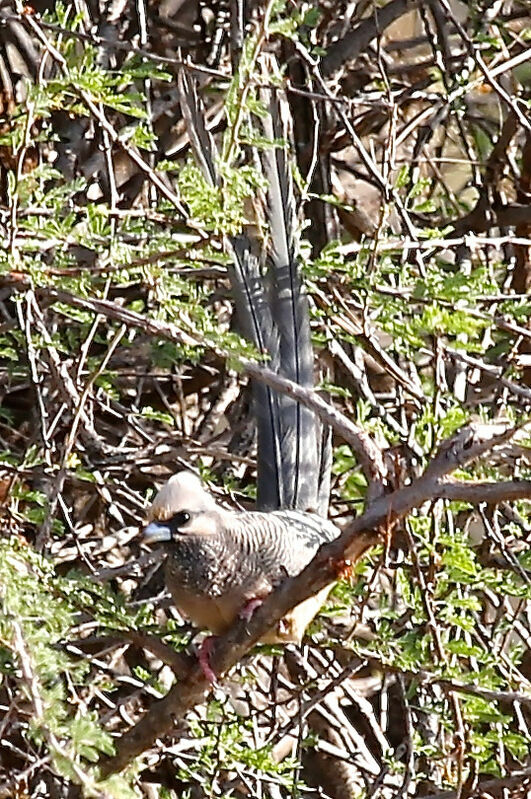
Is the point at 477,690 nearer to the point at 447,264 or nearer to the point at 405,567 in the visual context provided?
the point at 405,567

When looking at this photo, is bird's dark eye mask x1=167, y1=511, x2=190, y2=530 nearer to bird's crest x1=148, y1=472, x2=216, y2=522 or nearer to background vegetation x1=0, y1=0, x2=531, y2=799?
bird's crest x1=148, y1=472, x2=216, y2=522

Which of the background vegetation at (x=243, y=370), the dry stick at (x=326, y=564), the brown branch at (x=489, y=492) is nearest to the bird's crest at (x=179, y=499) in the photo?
the background vegetation at (x=243, y=370)

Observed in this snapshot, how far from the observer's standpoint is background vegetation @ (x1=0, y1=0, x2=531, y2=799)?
2107 mm

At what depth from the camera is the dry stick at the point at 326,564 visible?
5.60 ft

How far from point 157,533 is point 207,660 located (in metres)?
0.34

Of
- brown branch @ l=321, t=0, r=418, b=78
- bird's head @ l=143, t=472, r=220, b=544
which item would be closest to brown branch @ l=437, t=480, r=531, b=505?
bird's head @ l=143, t=472, r=220, b=544

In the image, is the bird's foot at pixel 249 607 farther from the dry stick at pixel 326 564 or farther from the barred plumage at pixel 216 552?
the dry stick at pixel 326 564

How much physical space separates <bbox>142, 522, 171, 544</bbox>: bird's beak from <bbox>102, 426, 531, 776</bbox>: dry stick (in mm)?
344

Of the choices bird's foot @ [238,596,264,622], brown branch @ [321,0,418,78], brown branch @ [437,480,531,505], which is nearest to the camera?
brown branch @ [437,480,531,505]

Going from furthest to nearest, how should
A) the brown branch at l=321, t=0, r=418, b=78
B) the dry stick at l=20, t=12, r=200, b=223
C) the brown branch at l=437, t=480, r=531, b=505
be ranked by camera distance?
the brown branch at l=321, t=0, r=418, b=78
the dry stick at l=20, t=12, r=200, b=223
the brown branch at l=437, t=480, r=531, b=505

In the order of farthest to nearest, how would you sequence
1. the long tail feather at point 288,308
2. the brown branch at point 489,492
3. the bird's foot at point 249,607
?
the long tail feather at point 288,308 < the bird's foot at point 249,607 < the brown branch at point 489,492

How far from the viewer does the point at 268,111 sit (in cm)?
229

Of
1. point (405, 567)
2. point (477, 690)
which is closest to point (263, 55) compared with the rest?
point (405, 567)

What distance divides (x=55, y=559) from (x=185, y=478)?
545 millimetres
